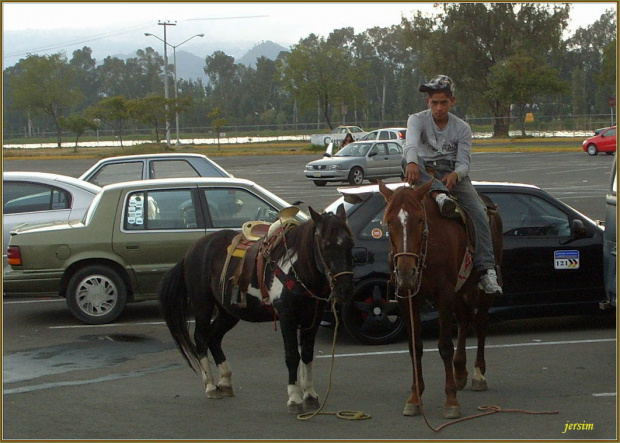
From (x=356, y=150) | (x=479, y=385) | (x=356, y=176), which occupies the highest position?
(x=356, y=150)

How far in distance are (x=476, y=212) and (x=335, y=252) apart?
63.8 inches

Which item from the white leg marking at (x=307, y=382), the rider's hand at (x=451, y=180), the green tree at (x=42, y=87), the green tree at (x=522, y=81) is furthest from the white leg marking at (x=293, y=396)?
the green tree at (x=42, y=87)

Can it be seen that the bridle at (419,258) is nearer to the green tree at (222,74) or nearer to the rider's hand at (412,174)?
the rider's hand at (412,174)

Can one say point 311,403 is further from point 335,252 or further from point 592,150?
point 592,150

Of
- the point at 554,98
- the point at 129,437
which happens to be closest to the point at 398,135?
the point at 129,437

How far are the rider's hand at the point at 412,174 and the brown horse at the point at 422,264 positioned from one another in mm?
155

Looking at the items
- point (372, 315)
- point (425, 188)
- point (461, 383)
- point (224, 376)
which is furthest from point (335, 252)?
point (372, 315)

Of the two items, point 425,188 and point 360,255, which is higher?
point 425,188

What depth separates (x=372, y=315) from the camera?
9.45 m

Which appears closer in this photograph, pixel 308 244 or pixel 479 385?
pixel 308 244

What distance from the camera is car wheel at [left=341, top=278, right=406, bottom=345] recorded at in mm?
9383

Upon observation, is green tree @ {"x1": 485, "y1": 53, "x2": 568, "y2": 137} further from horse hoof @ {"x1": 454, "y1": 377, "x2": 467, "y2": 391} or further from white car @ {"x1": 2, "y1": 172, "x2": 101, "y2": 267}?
horse hoof @ {"x1": 454, "y1": 377, "x2": 467, "y2": 391}

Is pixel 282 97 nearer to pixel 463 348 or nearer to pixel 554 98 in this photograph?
pixel 554 98

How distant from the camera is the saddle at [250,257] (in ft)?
23.6
